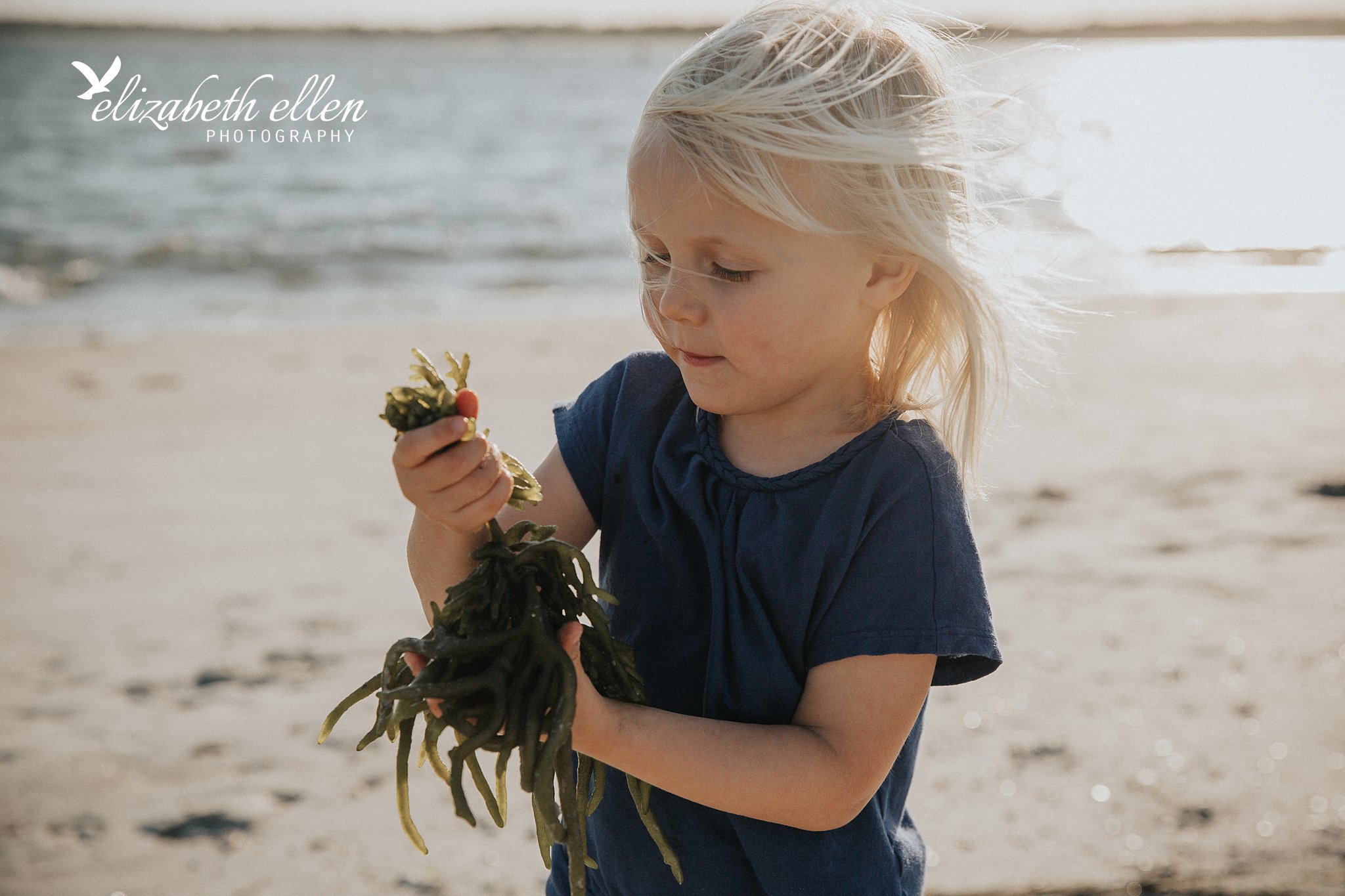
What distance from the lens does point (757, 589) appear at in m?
1.52

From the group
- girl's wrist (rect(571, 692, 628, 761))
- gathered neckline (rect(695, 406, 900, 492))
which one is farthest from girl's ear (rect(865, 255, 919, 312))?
girl's wrist (rect(571, 692, 628, 761))

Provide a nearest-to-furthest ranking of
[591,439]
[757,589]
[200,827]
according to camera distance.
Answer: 1. [757,589]
2. [591,439]
3. [200,827]

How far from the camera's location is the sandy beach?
110 inches

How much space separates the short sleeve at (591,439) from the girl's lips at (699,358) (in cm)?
23

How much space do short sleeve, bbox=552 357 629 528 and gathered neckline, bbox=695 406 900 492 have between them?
0.56ft

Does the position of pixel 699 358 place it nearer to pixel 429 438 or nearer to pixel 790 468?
pixel 790 468

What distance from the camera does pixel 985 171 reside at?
1662 millimetres

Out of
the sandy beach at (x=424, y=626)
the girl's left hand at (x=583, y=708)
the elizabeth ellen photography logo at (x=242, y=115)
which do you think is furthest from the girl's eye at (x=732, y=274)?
the elizabeth ellen photography logo at (x=242, y=115)

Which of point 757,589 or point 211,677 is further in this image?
point 211,677

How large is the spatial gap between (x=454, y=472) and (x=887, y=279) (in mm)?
616

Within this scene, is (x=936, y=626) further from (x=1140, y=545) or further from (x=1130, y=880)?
(x=1140, y=545)

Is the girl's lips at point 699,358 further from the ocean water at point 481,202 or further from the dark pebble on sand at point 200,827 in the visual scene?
the dark pebble on sand at point 200,827

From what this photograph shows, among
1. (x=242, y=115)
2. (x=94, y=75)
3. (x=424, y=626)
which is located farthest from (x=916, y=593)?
(x=242, y=115)

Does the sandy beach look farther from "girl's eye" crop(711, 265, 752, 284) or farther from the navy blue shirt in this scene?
"girl's eye" crop(711, 265, 752, 284)
